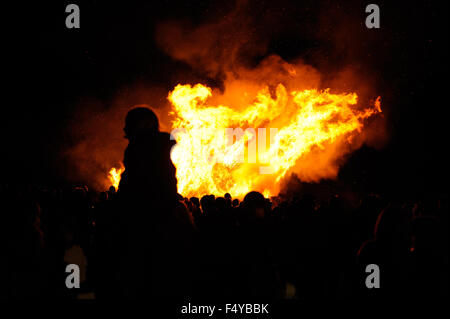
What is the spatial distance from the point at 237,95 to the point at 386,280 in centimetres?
1697

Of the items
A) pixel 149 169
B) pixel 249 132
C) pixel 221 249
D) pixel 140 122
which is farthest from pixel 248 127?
pixel 149 169

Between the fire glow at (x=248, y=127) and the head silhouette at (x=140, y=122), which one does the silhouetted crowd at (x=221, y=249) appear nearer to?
the head silhouette at (x=140, y=122)

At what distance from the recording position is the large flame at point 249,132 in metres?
18.4

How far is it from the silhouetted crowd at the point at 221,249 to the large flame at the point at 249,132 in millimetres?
10944

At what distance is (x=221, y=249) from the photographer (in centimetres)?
440

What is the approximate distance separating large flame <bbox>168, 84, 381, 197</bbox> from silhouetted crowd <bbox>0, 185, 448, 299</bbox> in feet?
35.9

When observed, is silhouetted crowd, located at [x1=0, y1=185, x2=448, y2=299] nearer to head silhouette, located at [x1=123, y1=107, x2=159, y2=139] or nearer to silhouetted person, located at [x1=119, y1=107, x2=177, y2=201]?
silhouetted person, located at [x1=119, y1=107, x2=177, y2=201]

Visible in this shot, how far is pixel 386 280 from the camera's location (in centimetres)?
375

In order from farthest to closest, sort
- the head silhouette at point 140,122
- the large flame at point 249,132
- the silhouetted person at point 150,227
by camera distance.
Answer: the large flame at point 249,132 < the head silhouette at point 140,122 < the silhouetted person at point 150,227

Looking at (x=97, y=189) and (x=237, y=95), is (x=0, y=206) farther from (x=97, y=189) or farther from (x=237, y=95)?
(x=97, y=189)

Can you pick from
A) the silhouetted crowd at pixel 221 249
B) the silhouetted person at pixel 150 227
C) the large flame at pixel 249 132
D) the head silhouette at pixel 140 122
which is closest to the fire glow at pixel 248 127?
the large flame at pixel 249 132

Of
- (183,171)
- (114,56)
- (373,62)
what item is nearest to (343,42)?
(373,62)

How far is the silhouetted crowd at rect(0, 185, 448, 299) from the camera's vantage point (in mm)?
1982

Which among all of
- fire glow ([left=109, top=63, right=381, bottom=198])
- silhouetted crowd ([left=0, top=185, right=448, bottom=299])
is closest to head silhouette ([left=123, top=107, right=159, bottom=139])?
silhouetted crowd ([left=0, top=185, right=448, bottom=299])
